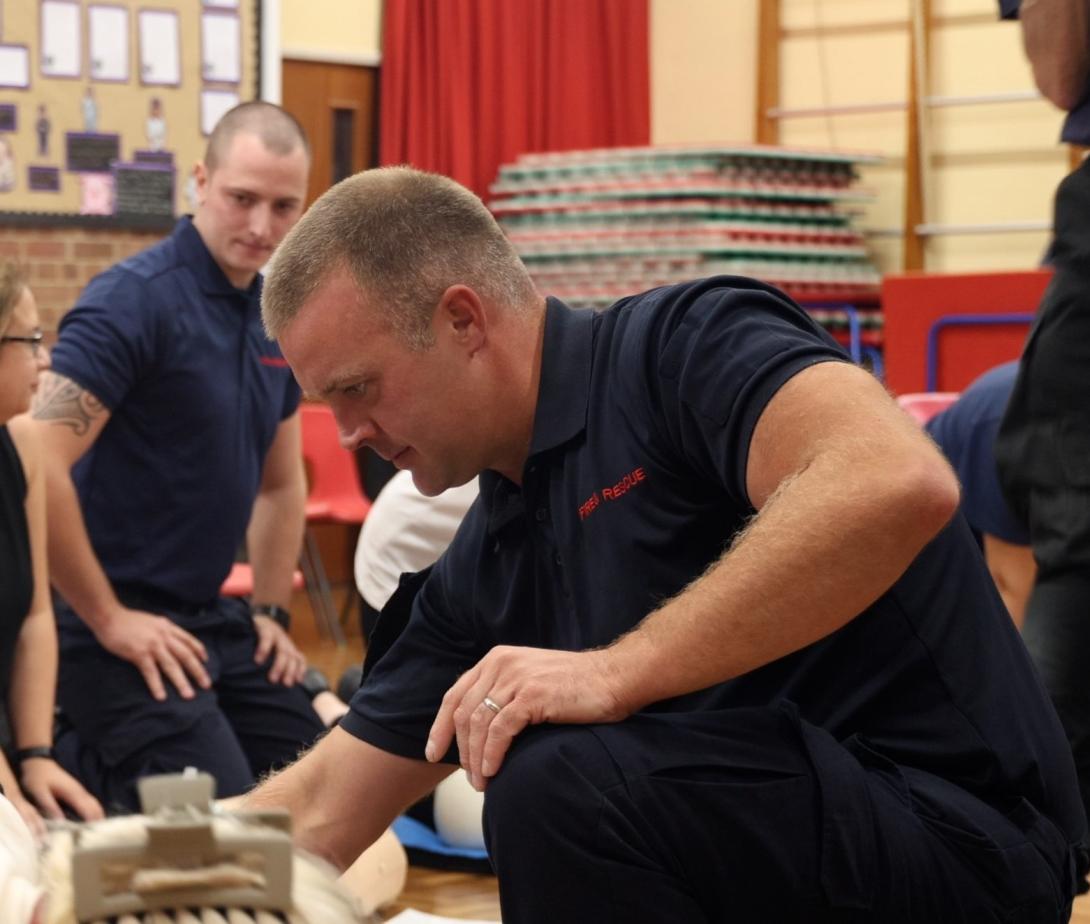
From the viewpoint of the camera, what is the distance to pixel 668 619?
152cm

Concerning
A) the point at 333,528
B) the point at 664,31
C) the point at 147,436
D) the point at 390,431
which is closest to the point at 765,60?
the point at 664,31

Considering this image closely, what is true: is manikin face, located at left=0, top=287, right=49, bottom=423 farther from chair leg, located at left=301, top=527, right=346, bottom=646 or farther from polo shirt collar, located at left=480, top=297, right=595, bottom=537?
chair leg, located at left=301, top=527, right=346, bottom=646

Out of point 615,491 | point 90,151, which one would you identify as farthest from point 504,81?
point 615,491

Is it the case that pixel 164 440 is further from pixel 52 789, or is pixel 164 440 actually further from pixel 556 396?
pixel 556 396

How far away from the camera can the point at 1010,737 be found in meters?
1.58

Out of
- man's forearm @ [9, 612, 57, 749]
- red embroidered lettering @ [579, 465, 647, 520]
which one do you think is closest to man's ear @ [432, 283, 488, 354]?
red embroidered lettering @ [579, 465, 647, 520]

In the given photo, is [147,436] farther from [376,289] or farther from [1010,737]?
[1010,737]

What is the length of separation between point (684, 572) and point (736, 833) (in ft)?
0.96

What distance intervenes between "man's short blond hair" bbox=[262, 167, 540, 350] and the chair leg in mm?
4744

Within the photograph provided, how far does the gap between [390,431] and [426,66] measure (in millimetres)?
6049

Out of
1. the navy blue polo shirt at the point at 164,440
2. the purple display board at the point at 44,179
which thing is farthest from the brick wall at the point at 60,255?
the navy blue polo shirt at the point at 164,440

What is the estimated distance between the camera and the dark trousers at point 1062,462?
2.12 m

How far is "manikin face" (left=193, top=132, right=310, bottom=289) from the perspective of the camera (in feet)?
11.4

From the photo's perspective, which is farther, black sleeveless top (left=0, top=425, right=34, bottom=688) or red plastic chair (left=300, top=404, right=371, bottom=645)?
red plastic chair (left=300, top=404, right=371, bottom=645)
